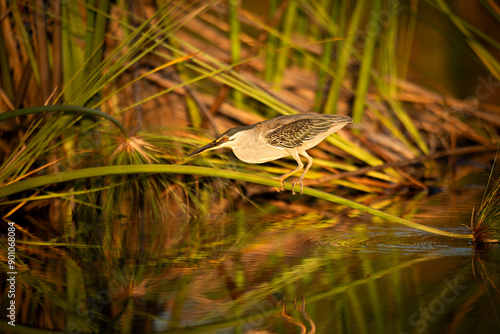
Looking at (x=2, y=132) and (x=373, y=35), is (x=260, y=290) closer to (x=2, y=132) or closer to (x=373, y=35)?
(x=2, y=132)

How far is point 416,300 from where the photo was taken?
1.69m

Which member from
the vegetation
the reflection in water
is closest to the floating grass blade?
the vegetation

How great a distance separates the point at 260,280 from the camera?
1928 millimetres

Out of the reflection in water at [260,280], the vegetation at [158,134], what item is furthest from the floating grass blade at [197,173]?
the reflection in water at [260,280]

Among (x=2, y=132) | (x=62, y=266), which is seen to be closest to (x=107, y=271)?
(x=62, y=266)

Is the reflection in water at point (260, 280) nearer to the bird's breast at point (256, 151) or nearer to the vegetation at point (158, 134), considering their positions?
the vegetation at point (158, 134)

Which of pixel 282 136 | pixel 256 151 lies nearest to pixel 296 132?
pixel 282 136

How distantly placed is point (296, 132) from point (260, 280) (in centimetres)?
57

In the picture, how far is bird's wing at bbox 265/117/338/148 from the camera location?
218 cm

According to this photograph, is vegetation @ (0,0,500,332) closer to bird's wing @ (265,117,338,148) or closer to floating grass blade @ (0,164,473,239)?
floating grass blade @ (0,164,473,239)

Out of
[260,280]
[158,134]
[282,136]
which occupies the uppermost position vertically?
[158,134]

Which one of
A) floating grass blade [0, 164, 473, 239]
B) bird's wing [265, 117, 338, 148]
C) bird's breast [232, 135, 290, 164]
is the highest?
bird's wing [265, 117, 338, 148]

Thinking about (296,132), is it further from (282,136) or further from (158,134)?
(158,134)

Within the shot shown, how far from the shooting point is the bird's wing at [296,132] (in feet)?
7.14
